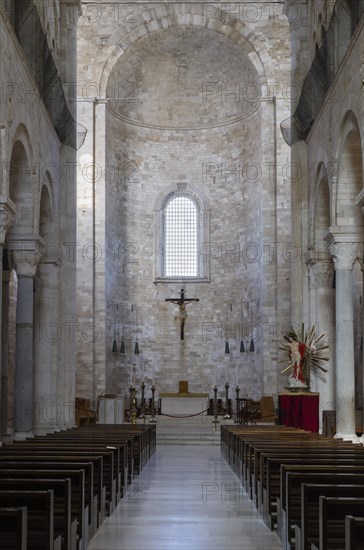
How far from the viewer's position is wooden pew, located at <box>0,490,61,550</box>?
6.20 metres

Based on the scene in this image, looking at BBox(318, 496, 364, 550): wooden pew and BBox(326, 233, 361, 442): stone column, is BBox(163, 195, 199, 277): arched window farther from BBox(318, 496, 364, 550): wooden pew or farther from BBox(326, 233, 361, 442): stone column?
BBox(318, 496, 364, 550): wooden pew

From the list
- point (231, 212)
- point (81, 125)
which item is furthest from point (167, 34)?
point (231, 212)

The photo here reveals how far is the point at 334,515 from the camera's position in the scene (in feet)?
24.1

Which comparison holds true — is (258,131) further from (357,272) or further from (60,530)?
(60,530)

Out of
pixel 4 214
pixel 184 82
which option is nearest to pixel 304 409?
pixel 4 214

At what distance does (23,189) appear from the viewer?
2150cm

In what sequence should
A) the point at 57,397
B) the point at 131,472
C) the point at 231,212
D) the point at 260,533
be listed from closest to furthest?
the point at 260,533 → the point at 131,472 → the point at 57,397 → the point at 231,212

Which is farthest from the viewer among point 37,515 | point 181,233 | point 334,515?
point 181,233

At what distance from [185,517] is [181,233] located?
27571 mm

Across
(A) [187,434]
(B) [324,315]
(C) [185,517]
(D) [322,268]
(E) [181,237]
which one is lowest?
(A) [187,434]

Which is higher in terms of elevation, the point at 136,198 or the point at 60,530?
the point at 136,198

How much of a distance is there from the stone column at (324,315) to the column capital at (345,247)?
336 cm

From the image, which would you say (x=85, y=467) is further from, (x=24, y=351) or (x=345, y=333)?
(x=345, y=333)

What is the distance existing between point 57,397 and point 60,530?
18.0 metres
